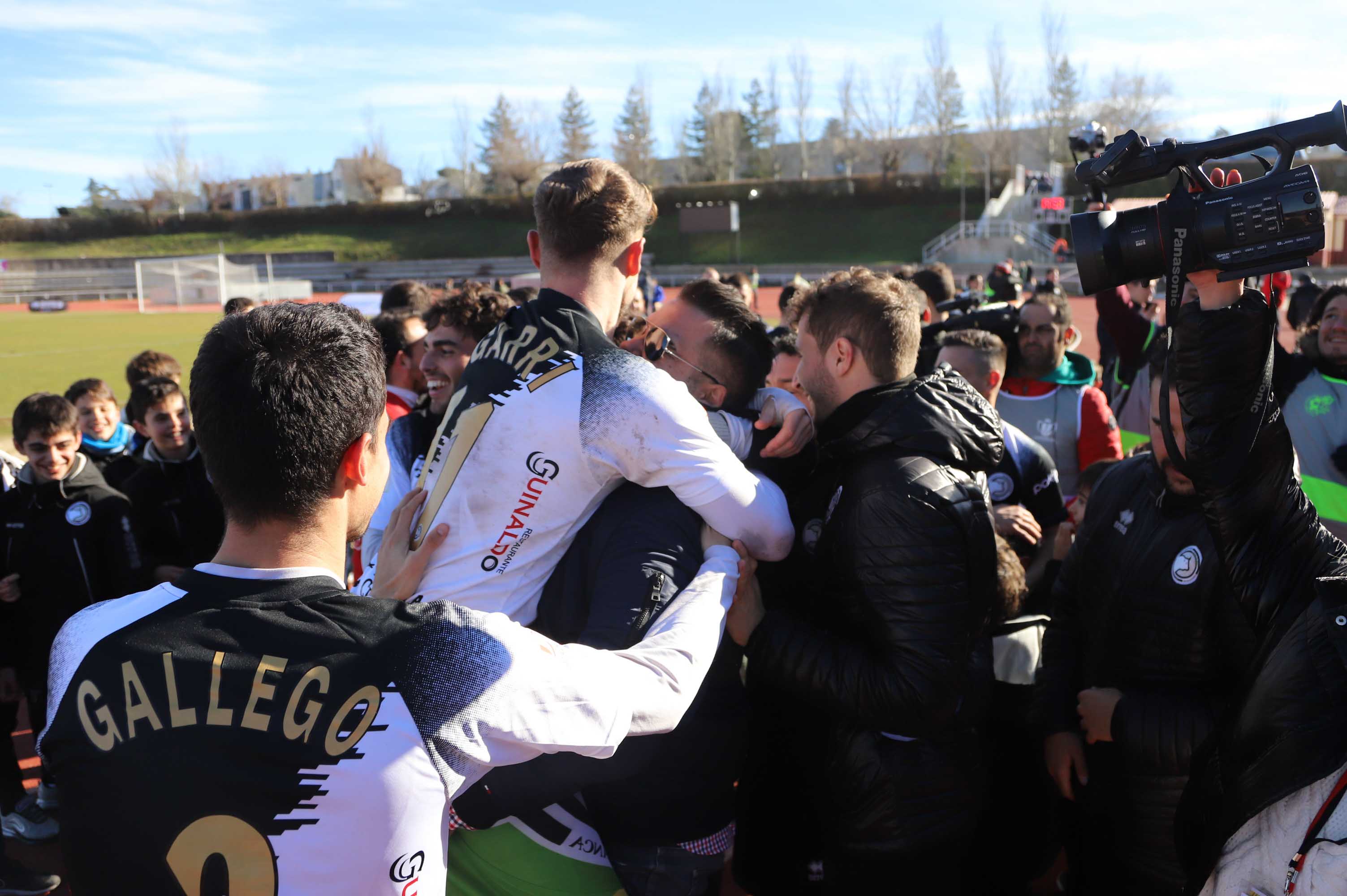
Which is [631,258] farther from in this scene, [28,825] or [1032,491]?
[28,825]

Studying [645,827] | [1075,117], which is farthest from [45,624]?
[1075,117]

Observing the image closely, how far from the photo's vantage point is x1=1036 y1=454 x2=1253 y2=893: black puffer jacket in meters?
2.37

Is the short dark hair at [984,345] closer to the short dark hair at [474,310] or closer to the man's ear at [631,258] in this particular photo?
the short dark hair at [474,310]

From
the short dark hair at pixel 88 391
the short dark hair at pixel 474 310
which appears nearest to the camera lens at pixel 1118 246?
the short dark hair at pixel 474 310

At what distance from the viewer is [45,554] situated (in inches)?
171

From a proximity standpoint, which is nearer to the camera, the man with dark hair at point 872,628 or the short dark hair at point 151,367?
the man with dark hair at point 872,628

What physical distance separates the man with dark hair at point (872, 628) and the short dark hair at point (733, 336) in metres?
0.17

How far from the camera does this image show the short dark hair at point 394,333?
5.39 meters

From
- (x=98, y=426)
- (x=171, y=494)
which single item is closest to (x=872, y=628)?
(x=171, y=494)

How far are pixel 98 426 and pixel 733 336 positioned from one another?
477 cm

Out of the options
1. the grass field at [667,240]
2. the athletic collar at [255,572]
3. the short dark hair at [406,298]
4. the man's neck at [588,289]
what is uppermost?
the grass field at [667,240]

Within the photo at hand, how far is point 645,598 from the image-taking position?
77.0 inches

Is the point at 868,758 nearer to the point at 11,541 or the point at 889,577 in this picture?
the point at 889,577

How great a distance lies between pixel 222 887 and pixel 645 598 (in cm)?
94
